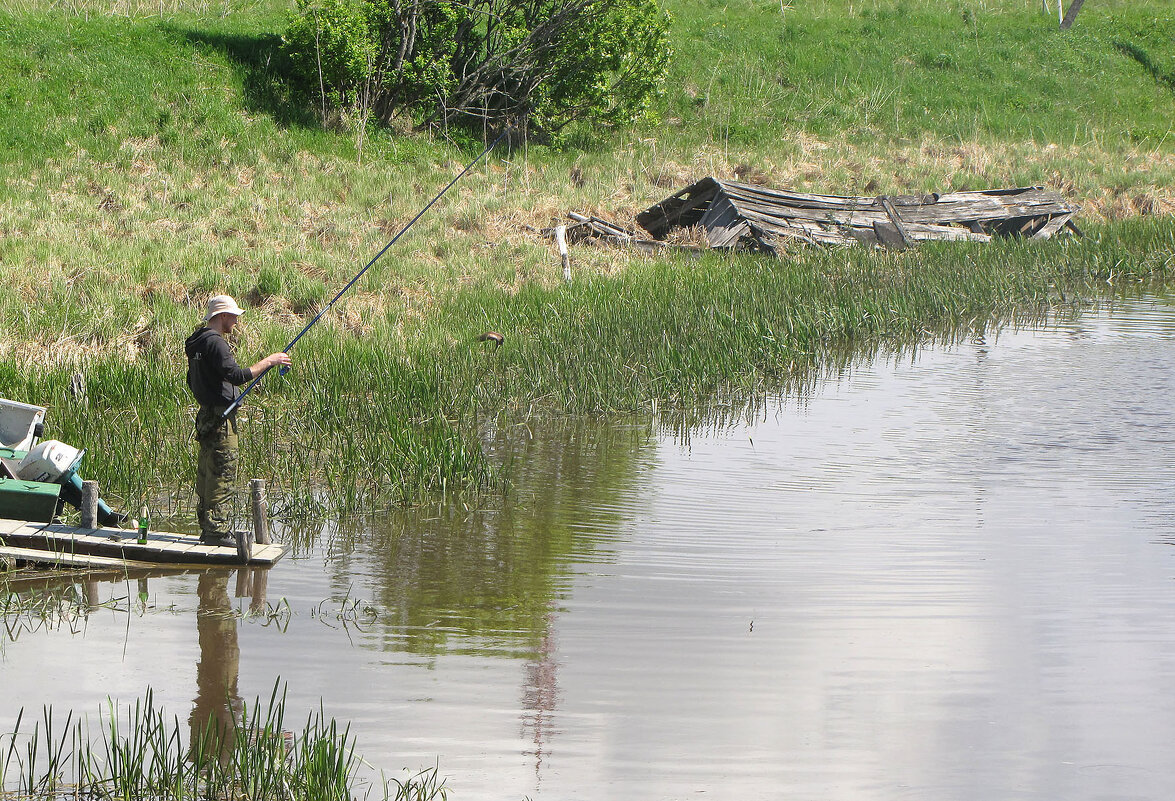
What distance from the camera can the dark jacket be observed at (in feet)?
25.2

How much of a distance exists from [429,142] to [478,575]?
700 inches

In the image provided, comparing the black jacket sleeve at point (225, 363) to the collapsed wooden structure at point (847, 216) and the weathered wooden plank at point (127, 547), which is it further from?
the collapsed wooden structure at point (847, 216)

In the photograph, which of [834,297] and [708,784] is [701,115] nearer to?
[834,297]

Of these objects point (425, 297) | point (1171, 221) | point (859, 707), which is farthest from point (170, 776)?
point (1171, 221)

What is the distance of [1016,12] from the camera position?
3922cm

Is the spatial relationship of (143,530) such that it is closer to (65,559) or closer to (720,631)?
(65,559)

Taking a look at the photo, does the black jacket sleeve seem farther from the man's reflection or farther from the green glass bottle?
the man's reflection

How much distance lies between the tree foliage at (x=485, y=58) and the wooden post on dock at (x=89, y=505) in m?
16.2

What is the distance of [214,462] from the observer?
7961mm

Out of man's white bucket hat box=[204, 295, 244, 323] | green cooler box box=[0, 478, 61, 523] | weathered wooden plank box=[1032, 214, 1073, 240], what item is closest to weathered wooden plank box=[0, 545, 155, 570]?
green cooler box box=[0, 478, 61, 523]

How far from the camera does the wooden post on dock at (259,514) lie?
7.65 meters

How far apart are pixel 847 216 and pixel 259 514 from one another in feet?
53.6

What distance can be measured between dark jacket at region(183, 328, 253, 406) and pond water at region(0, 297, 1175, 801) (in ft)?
3.61

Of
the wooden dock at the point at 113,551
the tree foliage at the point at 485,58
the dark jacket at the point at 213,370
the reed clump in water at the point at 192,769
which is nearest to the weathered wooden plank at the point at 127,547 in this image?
the wooden dock at the point at 113,551
